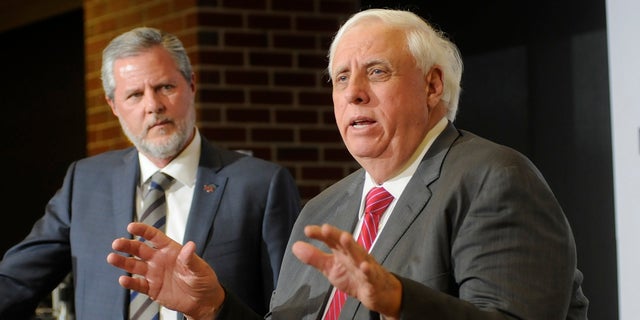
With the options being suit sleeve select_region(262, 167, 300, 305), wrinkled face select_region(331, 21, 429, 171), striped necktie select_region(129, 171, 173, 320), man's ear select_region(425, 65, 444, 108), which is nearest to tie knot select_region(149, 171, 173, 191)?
striped necktie select_region(129, 171, 173, 320)

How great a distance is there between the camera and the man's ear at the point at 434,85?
2.31m

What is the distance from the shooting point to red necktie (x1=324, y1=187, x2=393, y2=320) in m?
2.22

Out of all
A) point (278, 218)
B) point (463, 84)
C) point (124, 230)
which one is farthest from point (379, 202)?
point (463, 84)

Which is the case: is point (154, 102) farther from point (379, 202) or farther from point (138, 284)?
point (379, 202)

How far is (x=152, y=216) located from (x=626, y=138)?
1.56 metres

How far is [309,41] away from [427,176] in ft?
8.22

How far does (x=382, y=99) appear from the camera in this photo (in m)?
2.24

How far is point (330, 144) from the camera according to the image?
463 centimetres

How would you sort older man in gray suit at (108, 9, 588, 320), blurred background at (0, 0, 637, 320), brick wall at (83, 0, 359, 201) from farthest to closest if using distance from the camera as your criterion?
brick wall at (83, 0, 359, 201), blurred background at (0, 0, 637, 320), older man in gray suit at (108, 9, 588, 320)

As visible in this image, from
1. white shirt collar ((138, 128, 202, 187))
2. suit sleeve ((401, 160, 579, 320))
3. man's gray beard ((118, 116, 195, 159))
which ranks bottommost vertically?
suit sleeve ((401, 160, 579, 320))

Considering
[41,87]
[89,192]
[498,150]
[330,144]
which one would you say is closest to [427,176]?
[498,150]

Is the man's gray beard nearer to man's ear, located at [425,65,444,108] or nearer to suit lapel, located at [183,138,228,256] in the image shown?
suit lapel, located at [183,138,228,256]

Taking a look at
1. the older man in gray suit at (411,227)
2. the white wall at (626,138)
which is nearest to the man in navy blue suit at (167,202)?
the older man in gray suit at (411,227)

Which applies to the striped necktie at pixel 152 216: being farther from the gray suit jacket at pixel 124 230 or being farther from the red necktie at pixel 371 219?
the red necktie at pixel 371 219
